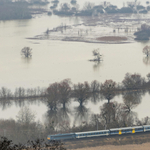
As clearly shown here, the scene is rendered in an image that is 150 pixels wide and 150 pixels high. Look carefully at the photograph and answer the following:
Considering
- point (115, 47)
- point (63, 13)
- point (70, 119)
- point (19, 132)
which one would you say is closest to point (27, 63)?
point (115, 47)

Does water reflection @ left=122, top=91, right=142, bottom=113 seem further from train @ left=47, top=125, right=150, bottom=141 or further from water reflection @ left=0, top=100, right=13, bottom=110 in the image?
water reflection @ left=0, top=100, right=13, bottom=110

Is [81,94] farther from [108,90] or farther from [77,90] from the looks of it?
[108,90]

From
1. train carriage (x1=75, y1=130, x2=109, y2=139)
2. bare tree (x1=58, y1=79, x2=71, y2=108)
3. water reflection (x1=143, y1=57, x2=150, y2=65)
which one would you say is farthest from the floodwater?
train carriage (x1=75, y1=130, x2=109, y2=139)

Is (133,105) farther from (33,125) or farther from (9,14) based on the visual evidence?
(9,14)

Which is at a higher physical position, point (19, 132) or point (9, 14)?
point (9, 14)

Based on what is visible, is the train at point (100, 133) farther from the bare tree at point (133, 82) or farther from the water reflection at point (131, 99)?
the bare tree at point (133, 82)

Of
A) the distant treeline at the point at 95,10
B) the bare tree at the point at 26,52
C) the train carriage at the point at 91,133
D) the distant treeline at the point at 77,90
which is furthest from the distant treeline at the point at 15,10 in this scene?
the train carriage at the point at 91,133
